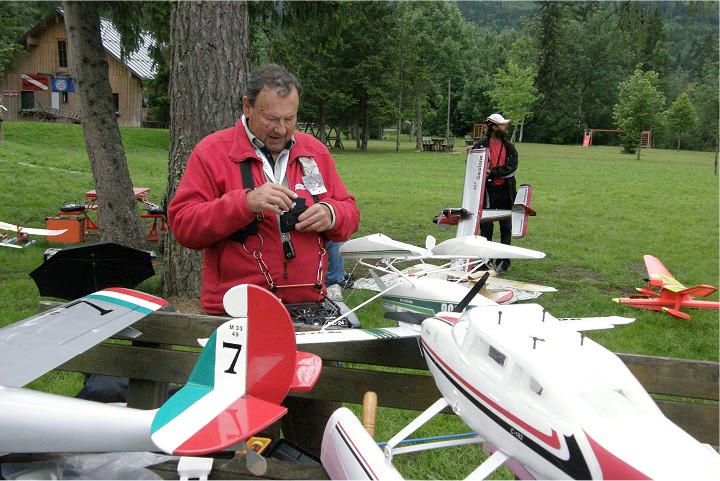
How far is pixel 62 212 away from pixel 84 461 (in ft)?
25.9

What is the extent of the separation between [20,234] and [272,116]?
26.0 feet

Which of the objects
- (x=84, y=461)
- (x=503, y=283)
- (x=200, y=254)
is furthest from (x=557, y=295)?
(x=84, y=461)

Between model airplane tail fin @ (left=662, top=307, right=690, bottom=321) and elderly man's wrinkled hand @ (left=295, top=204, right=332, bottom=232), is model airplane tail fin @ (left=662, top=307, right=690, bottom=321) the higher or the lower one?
the lower one

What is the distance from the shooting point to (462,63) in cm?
5475

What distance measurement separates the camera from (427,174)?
2294 centimetres

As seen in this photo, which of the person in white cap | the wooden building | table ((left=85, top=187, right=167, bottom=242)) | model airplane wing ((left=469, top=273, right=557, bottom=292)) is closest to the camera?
model airplane wing ((left=469, top=273, right=557, bottom=292))

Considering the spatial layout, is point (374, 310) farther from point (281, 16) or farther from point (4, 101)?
point (4, 101)

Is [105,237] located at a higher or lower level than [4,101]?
lower

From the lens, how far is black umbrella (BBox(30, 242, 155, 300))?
411cm

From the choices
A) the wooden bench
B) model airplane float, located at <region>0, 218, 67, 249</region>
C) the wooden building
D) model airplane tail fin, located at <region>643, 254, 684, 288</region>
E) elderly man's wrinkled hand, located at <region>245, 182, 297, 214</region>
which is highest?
the wooden building

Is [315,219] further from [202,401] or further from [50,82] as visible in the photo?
[50,82]

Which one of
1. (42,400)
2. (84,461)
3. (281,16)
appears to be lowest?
(84,461)

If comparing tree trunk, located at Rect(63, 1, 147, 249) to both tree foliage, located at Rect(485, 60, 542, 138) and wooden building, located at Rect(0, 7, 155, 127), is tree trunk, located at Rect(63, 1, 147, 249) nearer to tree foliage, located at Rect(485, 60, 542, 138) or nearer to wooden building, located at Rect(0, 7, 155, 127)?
wooden building, located at Rect(0, 7, 155, 127)

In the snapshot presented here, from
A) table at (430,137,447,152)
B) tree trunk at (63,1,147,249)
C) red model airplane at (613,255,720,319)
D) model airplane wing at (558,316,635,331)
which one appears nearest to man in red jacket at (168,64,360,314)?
model airplane wing at (558,316,635,331)
